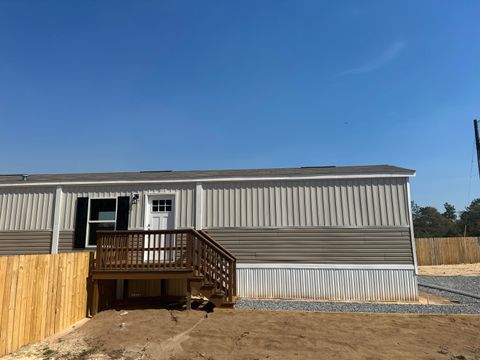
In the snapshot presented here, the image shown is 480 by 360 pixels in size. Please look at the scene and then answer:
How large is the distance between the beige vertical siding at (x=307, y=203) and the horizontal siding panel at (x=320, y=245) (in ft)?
0.78

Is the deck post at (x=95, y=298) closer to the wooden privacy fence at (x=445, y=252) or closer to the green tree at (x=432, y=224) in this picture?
the wooden privacy fence at (x=445, y=252)

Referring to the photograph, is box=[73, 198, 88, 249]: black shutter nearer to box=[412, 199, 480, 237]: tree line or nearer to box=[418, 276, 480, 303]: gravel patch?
box=[418, 276, 480, 303]: gravel patch

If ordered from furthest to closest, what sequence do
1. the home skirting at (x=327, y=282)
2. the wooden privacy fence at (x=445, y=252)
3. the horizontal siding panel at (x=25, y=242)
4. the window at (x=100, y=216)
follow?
the wooden privacy fence at (x=445, y=252)
the horizontal siding panel at (x=25, y=242)
the window at (x=100, y=216)
the home skirting at (x=327, y=282)

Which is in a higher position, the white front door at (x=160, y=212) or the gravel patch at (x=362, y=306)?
the white front door at (x=160, y=212)

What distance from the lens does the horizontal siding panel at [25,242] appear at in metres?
11.1

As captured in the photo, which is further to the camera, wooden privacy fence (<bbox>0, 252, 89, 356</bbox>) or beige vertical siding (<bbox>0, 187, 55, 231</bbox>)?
beige vertical siding (<bbox>0, 187, 55, 231</bbox>)

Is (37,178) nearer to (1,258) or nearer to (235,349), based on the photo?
(1,258)

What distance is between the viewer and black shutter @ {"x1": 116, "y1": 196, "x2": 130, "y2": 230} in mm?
10893

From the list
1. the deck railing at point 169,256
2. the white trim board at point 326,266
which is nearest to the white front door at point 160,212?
the deck railing at point 169,256

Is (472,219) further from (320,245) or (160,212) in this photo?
(160,212)

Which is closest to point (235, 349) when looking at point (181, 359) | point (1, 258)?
point (181, 359)

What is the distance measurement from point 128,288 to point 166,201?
9.05ft

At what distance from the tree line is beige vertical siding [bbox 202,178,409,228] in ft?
137

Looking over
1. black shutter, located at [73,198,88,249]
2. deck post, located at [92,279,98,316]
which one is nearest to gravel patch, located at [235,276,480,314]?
deck post, located at [92,279,98,316]
